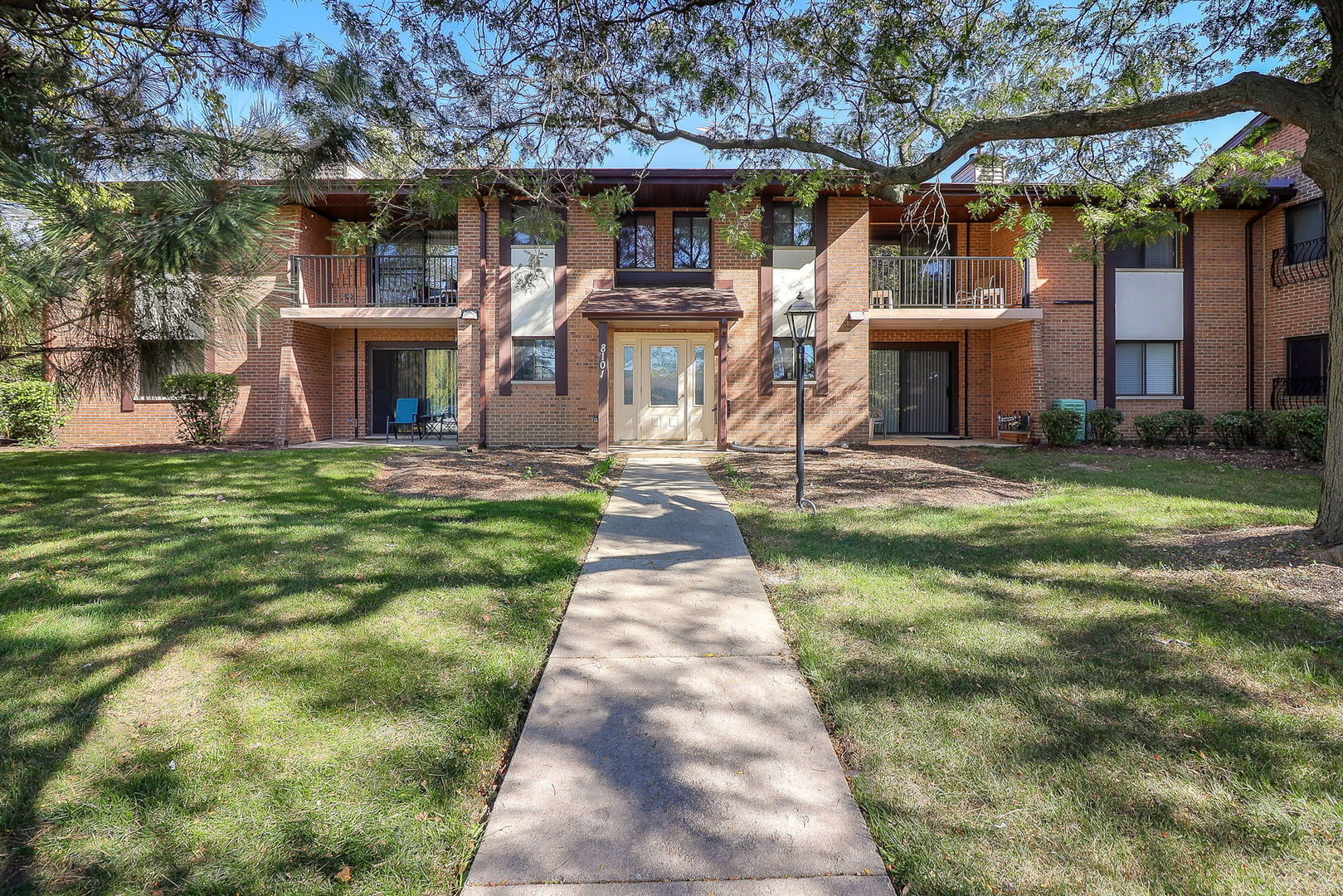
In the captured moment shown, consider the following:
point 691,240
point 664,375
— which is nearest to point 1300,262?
point 691,240

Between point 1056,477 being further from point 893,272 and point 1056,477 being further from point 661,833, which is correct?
point 661,833

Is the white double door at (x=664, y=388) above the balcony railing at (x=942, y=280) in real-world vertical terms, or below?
below

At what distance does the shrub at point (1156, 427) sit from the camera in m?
13.6

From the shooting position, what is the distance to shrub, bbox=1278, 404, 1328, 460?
10664 mm

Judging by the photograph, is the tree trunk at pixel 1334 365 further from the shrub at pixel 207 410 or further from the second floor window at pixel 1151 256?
the shrub at pixel 207 410

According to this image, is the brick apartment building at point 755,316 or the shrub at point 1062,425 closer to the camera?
the shrub at point 1062,425

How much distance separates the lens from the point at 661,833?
6.97 ft

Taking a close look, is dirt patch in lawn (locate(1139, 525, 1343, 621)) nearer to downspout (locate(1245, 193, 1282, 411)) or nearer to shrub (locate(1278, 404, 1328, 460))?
shrub (locate(1278, 404, 1328, 460))

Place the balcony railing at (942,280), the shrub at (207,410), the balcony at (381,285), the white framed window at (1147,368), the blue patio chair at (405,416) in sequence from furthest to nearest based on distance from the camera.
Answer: the blue patio chair at (405,416), the white framed window at (1147,368), the balcony railing at (942,280), the balcony at (381,285), the shrub at (207,410)

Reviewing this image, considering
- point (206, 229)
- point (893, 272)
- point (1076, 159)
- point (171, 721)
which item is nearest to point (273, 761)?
point (171, 721)

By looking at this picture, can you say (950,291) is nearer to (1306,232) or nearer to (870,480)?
(1306,232)

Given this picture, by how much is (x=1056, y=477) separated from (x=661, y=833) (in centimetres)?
902

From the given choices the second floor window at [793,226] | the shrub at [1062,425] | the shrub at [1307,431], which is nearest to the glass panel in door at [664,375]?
the second floor window at [793,226]

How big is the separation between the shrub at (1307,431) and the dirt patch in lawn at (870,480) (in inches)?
201
